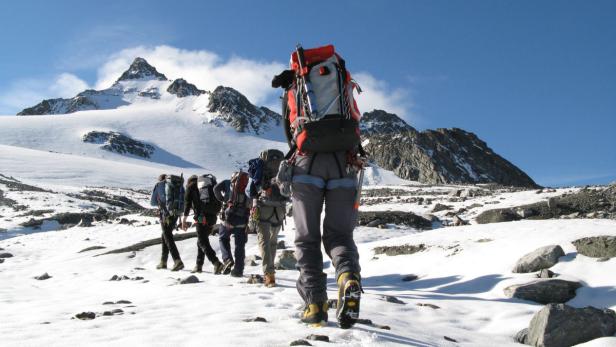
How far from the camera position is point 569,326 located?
4707 mm

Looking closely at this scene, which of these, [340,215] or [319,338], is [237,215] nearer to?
[340,215]

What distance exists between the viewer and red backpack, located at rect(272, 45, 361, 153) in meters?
4.42

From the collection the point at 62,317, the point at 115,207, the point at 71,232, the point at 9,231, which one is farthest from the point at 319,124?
the point at 115,207

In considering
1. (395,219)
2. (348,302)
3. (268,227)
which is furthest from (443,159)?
(348,302)

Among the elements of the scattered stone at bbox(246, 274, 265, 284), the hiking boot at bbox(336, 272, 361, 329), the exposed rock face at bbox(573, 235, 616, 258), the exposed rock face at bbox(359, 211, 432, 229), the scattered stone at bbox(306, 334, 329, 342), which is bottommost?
the scattered stone at bbox(246, 274, 265, 284)

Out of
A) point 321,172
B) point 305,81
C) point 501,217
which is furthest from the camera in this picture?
point 501,217

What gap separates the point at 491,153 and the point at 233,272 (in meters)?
126

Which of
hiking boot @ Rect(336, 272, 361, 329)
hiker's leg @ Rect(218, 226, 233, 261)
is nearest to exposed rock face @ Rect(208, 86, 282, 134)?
hiker's leg @ Rect(218, 226, 233, 261)

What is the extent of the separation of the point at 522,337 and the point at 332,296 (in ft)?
9.00

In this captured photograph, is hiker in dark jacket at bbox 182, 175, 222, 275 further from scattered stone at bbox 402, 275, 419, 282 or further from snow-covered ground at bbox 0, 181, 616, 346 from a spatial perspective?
scattered stone at bbox 402, 275, 419, 282

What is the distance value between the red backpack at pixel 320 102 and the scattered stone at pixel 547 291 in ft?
12.6

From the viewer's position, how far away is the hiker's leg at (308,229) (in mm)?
4410

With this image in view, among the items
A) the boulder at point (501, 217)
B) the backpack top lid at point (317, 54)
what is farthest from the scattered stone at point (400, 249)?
the boulder at point (501, 217)

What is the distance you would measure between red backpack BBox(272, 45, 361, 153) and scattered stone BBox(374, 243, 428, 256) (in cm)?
645
